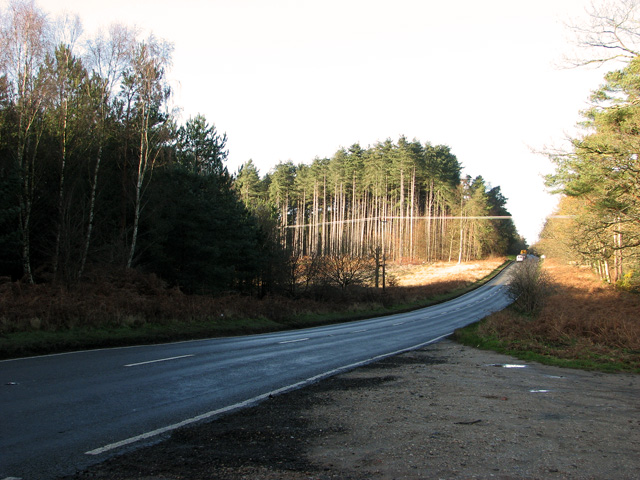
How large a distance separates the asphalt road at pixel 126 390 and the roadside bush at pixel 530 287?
18194 millimetres

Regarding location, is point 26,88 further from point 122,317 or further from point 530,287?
point 530,287

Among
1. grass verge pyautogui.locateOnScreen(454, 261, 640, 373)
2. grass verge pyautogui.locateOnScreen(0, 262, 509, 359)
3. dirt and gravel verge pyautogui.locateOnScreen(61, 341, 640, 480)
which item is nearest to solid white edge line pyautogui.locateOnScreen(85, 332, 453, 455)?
dirt and gravel verge pyautogui.locateOnScreen(61, 341, 640, 480)

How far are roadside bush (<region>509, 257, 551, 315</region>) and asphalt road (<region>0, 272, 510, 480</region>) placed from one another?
18.2 metres

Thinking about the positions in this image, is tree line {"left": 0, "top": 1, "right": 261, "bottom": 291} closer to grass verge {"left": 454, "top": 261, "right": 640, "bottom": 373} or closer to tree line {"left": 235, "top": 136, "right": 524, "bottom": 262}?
grass verge {"left": 454, "top": 261, "right": 640, "bottom": 373}

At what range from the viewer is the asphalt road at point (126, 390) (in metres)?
5.22

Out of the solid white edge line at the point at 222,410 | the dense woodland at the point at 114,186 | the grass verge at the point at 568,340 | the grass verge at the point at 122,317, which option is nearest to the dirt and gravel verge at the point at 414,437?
the solid white edge line at the point at 222,410

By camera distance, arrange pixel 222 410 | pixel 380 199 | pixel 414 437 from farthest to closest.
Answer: pixel 380 199 → pixel 222 410 → pixel 414 437

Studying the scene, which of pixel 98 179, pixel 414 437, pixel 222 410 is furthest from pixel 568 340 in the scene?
pixel 98 179

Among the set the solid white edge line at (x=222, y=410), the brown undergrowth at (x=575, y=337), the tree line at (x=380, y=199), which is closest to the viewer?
the solid white edge line at (x=222, y=410)

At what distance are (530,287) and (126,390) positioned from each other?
91.6 feet

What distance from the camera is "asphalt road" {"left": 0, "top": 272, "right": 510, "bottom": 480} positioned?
206 inches

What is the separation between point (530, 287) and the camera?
30.7 metres

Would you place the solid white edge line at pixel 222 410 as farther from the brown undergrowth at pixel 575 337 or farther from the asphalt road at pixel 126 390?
the brown undergrowth at pixel 575 337

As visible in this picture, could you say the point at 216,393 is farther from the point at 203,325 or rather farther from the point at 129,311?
the point at 203,325
